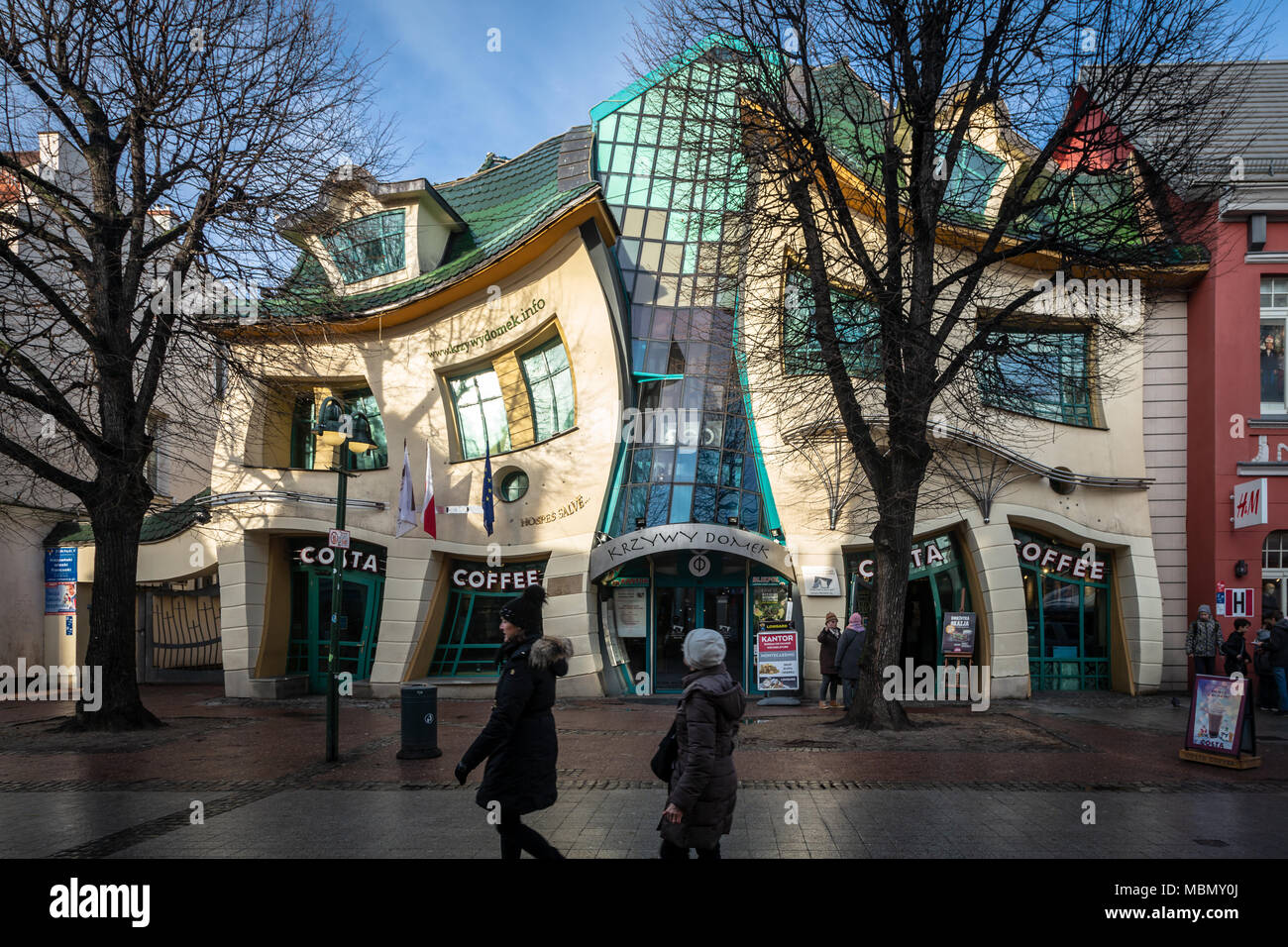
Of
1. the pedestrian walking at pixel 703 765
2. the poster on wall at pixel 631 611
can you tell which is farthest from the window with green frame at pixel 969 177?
the pedestrian walking at pixel 703 765

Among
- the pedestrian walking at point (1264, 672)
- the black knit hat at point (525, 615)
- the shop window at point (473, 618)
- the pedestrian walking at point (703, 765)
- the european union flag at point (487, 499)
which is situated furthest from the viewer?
the shop window at point (473, 618)

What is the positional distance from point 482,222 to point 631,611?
1030 centimetres

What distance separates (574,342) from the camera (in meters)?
18.9

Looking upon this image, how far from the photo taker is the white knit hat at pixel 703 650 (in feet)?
16.4

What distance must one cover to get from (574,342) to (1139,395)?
11.3m

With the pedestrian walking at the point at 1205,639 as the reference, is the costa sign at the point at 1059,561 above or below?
above

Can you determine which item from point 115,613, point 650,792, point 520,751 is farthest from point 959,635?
point 115,613

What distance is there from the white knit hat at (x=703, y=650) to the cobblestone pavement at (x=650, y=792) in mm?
2590

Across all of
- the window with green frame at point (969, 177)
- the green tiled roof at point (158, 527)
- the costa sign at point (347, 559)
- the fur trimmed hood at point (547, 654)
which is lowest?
the costa sign at point (347, 559)

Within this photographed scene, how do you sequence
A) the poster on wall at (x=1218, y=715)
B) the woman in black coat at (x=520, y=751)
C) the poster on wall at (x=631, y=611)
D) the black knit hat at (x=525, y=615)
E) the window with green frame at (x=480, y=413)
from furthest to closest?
the window with green frame at (x=480, y=413), the poster on wall at (x=631, y=611), the poster on wall at (x=1218, y=715), the black knit hat at (x=525, y=615), the woman in black coat at (x=520, y=751)

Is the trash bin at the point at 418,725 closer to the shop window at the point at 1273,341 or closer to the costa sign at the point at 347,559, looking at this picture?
the costa sign at the point at 347,559

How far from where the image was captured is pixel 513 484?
64.0 ft
